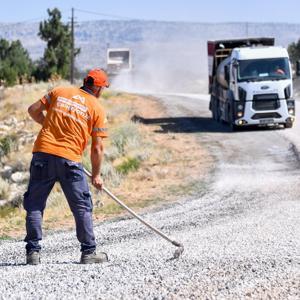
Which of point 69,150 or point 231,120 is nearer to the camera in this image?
point 69,150

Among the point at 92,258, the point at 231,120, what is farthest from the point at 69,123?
the point at 231,120

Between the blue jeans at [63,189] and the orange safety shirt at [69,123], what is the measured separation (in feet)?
0.30

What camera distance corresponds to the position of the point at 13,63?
214 feet

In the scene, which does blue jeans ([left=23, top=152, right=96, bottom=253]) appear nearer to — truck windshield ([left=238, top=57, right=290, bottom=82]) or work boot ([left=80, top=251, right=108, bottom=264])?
work boot ([left=80, top=251, right=108, bottom=264])

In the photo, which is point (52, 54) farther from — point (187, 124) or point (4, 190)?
point (4, 190)

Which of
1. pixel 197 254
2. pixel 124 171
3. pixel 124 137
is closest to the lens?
pixel 197 254

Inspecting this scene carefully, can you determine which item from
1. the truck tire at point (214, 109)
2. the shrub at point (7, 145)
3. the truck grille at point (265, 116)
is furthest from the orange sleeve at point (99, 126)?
the truck tire at point (214, 109)

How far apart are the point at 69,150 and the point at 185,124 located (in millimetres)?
21574

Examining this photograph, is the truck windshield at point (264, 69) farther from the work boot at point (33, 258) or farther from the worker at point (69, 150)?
the work boot at point (33, 258)

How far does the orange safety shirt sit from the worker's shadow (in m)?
18.8

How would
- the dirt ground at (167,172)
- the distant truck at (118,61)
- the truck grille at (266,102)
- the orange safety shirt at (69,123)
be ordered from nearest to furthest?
1. the orange safety shirt at (69,123)
2. the dirt ground at (167,172)
3. the truck grille at (266,102)
4. the distant truck at (118,61)

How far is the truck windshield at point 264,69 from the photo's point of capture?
84.3 ft

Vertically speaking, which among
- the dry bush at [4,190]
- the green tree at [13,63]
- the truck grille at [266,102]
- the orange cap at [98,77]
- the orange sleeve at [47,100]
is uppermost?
the orange cap at [98,77]

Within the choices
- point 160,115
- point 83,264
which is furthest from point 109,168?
point 160,115
